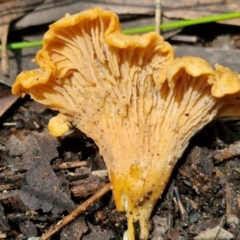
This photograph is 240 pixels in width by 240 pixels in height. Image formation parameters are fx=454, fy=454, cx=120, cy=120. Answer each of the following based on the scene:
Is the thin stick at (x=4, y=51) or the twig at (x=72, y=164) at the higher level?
the thin stick at (x=4, y=51)

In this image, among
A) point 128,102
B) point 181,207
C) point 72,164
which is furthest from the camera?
point 72,164

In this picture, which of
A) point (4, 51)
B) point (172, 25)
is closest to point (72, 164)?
point (4, 51)

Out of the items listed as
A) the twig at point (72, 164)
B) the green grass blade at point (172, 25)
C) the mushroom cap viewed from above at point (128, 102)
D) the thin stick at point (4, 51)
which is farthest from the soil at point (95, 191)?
the green grass blade at point (172, 25)

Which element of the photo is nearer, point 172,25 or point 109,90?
point 109,90

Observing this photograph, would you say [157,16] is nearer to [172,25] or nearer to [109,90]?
[172,25]

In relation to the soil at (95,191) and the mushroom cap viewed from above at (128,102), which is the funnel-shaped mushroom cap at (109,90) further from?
the soil at (95,191)

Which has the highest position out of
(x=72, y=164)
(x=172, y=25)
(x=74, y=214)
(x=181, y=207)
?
(x=172, y=25)
